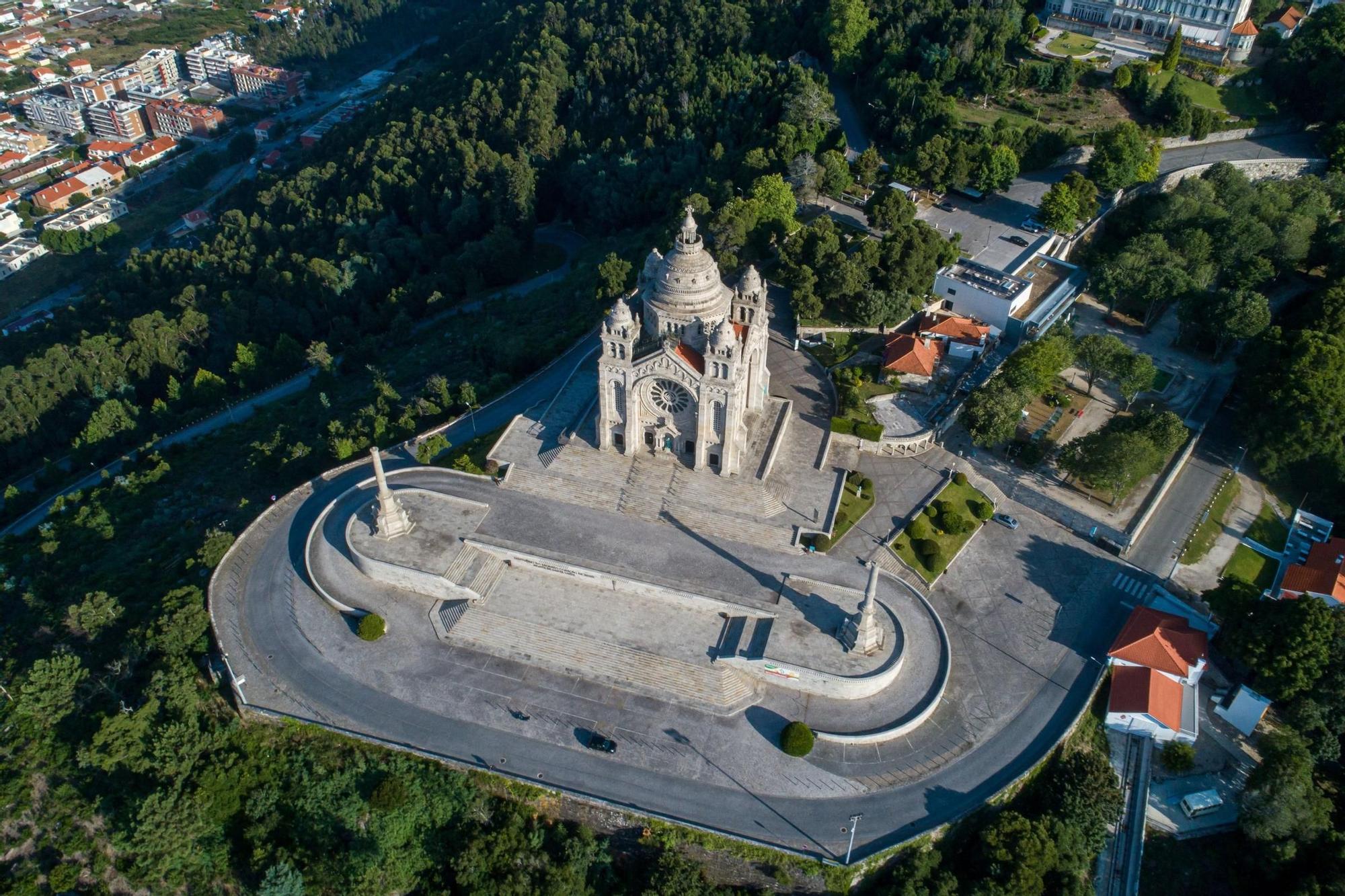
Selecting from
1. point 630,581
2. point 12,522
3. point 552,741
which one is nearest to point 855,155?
point 630,581

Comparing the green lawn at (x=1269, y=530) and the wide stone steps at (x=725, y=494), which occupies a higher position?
the wide stone steps at (x=725, y=494)

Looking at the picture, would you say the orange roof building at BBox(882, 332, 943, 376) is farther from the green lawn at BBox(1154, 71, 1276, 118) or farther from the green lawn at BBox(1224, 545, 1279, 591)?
the green lawn at BBox(1154, 71, 1276, 118)

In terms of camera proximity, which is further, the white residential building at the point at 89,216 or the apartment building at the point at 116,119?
the apartment building at the point at 116,119

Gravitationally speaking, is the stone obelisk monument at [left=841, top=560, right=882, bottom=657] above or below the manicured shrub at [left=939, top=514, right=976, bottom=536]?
above

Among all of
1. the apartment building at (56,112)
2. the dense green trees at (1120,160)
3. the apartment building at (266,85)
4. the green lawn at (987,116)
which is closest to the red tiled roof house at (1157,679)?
the dense green trees at (1120,160)

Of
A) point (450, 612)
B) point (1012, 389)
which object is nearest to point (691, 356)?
point (450, 612)

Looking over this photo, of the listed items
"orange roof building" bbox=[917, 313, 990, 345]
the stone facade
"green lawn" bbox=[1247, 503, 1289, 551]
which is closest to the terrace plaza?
"green lawn" bbox=[1247, 503, 1289, 551]

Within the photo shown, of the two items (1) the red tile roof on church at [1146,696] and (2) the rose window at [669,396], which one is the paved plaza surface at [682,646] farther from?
(2) the rose window at [669,396]

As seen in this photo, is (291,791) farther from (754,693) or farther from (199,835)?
(754,693)
